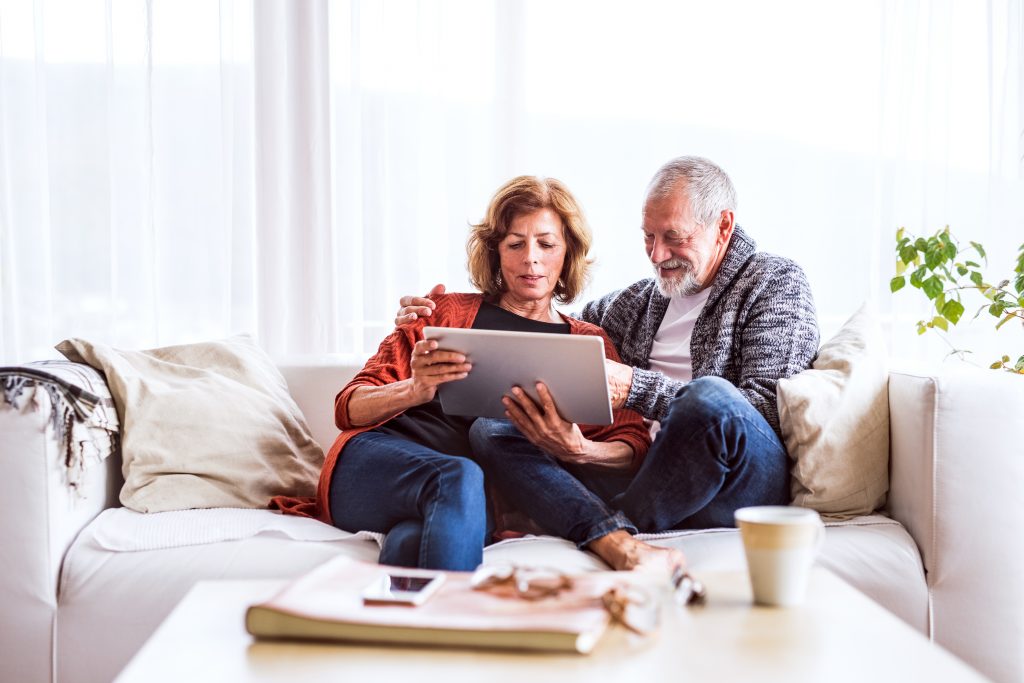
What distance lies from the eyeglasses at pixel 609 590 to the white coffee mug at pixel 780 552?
65 millimetres

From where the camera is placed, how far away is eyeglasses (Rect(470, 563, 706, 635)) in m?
0.94

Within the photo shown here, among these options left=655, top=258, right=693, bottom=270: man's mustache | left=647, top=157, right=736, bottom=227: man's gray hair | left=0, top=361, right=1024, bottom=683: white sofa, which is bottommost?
left=0, top=361, right=1024, bottom=683: white sofa

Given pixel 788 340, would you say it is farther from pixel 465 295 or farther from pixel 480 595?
pixel 480 595

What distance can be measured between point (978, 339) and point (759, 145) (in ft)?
3.04

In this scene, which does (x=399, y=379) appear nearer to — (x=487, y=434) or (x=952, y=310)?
(x=487, y=434)

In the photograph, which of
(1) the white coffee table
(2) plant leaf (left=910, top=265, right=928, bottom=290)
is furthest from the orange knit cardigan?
(1) the white coffee table

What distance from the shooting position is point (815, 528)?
39.6 inches

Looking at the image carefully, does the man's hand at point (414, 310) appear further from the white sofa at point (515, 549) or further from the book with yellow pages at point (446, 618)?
the book with yellow pages at point (446, 618)

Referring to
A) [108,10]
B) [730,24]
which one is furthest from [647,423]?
[108,10]

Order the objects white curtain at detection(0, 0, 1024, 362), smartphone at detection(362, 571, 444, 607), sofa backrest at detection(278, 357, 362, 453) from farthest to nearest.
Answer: white curtain at detection(0, 0, 1024, 362)
sofa backrest at detection(278, 357, 362, 453)
smartphone at detection(362, 571, 444, 607)

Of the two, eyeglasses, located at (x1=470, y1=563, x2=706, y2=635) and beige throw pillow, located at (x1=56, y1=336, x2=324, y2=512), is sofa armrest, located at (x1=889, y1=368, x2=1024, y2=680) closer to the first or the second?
eyeglasses, located at (x1=470, y1=563, x2=706, y2=635)

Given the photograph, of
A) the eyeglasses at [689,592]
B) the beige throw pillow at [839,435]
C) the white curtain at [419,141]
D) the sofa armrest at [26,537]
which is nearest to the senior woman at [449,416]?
the beige throw pillow at [839,435]

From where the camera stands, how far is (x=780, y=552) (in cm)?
99

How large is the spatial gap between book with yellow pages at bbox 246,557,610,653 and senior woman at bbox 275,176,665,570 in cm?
52
